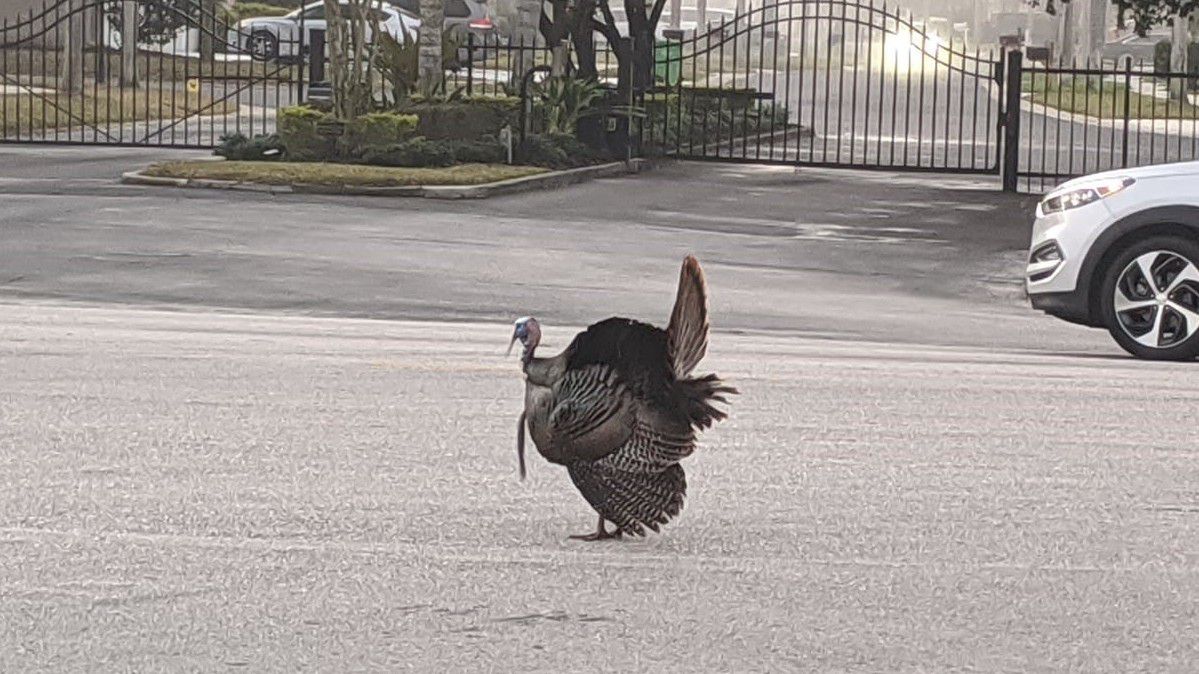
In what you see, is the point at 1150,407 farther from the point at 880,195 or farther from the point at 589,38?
the point at 589,38

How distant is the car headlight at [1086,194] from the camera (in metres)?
15.2

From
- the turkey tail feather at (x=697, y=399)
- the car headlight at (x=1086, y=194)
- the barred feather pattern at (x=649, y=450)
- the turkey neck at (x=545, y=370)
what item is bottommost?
the barred feather pattern at (x=649, y=450)

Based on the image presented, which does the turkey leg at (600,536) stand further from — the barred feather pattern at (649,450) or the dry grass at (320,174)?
the dry grass at (320,174)

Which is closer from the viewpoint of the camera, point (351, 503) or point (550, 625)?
point (550, 625)

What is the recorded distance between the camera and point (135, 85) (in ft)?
139

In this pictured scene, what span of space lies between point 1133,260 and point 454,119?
1629 centimetres

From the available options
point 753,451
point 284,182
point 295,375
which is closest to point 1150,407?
point 753,451

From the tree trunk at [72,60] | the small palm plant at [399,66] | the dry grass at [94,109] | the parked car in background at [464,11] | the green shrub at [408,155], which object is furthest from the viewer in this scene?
the parked car in background at [464,11]

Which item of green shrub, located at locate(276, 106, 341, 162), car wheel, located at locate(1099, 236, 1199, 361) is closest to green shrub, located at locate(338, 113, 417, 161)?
green shrub, located at locate(276, 106, 341, 162)

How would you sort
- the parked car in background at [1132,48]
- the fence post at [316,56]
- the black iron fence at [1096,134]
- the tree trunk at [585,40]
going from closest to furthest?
the black iron fence at [1096,134] < the tree trunk at [585,40] < the fence post at [316,56] < the parked car in background at [1132,48]

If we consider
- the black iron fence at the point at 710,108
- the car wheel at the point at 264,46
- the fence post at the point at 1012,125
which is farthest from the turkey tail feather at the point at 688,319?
the car wheel at the point at 264,46

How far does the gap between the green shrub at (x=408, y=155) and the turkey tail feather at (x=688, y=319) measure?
20.8 metres

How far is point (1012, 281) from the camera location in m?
20.9

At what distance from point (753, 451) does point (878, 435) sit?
31.2 inches
